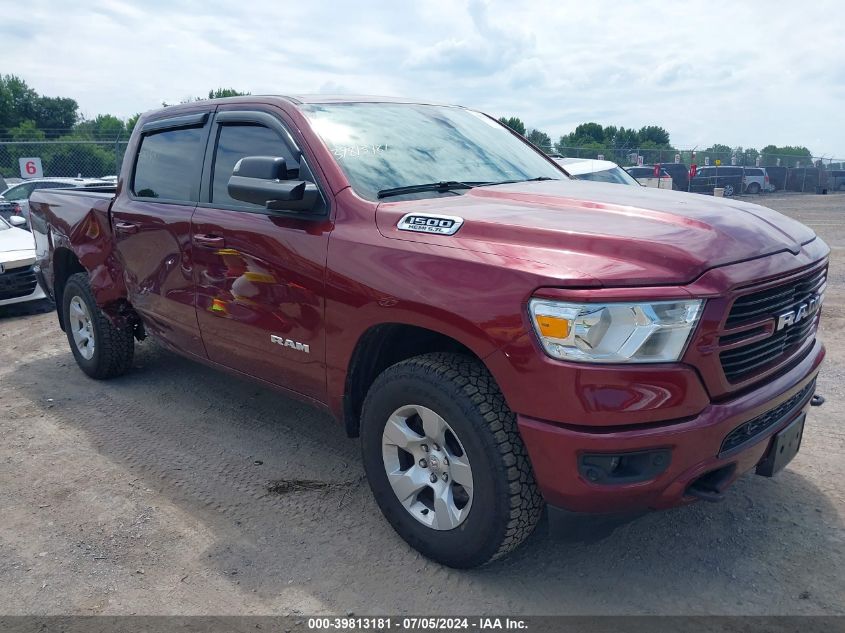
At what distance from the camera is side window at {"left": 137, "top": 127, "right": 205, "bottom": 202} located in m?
4.15

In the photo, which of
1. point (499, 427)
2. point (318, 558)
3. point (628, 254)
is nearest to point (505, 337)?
point (499, 427)

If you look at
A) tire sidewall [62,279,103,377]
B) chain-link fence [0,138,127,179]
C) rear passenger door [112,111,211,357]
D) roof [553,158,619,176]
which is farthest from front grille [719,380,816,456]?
chain-link fence [0,138,127,179]

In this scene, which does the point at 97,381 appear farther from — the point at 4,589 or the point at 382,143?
the point at 382,143

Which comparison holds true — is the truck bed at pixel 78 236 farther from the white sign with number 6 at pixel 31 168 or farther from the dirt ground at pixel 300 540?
the white sign with number 6 at pixel 31 168

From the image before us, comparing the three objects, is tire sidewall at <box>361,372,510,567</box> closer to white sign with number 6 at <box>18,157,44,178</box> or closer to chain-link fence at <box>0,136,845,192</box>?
chain-link fence at <box>0,136,845,192</box>

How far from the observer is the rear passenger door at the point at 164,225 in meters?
4.09

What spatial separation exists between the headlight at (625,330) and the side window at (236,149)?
1.84m

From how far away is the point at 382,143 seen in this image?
139 inches

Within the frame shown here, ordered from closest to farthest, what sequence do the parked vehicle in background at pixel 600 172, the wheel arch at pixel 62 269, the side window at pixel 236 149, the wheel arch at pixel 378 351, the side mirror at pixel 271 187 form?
the wheel arch at pixel 378 351
the side mirror at pixel 271 187
the side window at pixel 236 149
the wheel arch at pixel 62 269
the parked vehicle in background at pixel 600 172

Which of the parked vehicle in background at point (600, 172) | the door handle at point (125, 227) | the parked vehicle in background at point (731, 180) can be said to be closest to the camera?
the door handle at point (125, 227)

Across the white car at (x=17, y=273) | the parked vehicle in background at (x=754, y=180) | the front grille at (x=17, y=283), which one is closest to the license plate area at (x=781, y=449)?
the white car at (x=17, y=273)

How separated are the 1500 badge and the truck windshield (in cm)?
33

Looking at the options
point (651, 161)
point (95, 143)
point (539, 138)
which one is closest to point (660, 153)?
point (651, 161)

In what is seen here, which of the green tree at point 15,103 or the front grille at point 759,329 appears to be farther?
the green tree at point 15,103
